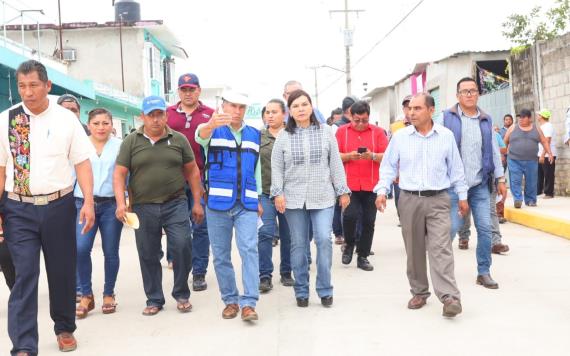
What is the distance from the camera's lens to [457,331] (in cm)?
456

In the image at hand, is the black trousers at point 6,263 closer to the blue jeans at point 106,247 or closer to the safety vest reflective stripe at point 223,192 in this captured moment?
the blue jeans at point 106,247

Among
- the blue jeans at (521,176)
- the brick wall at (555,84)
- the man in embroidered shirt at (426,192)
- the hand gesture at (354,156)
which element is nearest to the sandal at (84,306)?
the man in embroidered shirt at (426,192)

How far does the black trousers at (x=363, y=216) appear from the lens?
7012mm

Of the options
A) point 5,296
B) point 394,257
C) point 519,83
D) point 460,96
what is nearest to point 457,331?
point 460,96

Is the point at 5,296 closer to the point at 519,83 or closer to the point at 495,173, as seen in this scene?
the point at 495,173

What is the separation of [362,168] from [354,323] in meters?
2.48

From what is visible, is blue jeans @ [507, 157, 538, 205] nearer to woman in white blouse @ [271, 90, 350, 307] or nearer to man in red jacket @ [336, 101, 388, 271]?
man in red jacket @ [336, 101, 388, 271]

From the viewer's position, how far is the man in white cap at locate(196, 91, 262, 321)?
5031 mm

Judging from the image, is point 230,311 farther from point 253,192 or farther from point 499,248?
point 499,248

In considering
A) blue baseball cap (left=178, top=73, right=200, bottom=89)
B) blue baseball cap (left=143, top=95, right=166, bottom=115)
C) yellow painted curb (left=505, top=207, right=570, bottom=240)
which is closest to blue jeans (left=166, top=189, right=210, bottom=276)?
blue baseball cap (left=178, top=73, right=200, bottom=89)

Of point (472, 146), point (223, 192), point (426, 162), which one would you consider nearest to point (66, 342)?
point (223, 192)

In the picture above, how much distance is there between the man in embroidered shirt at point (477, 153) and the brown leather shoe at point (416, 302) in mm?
949

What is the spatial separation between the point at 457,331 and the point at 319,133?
6.20 feet

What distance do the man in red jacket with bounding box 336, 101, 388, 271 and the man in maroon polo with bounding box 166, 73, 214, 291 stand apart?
1597 mm
